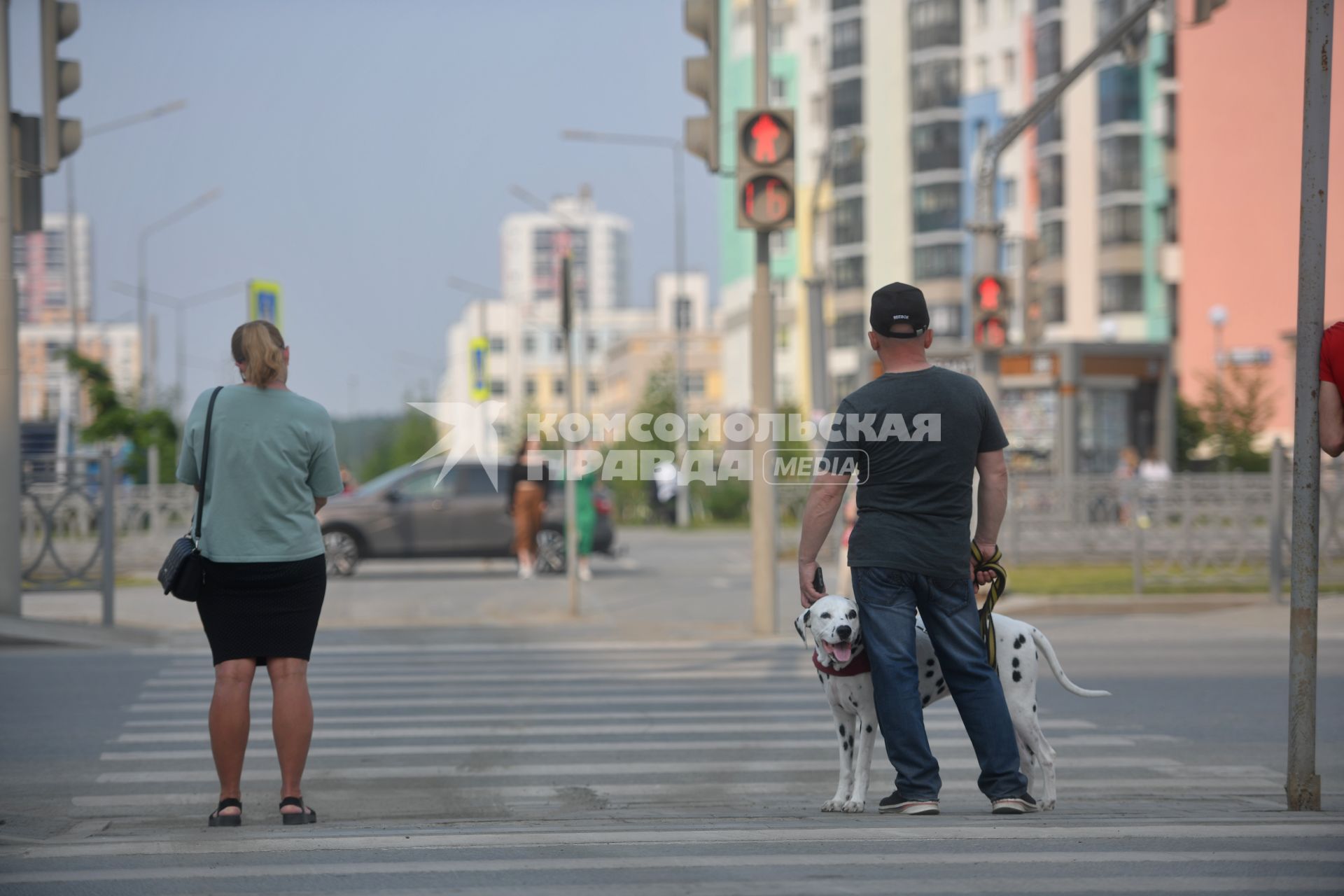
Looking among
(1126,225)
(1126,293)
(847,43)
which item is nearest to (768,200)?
(1126,293)

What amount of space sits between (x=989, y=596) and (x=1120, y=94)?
65.6m

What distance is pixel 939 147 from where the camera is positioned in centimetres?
7594

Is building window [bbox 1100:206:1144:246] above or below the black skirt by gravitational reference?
above

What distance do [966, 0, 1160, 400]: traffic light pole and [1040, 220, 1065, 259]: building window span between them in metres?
55.0

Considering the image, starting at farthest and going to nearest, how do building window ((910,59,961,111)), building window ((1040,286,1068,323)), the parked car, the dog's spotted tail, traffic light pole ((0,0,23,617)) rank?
building window ((910,59,961,111)) < building window ((1040,286,1068,323)) < the parked car < traffic light pole ((0,0,23,617)) < the dog's spotted tail

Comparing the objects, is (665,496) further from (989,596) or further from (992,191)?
(989,596)

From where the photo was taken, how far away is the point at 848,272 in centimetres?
8044

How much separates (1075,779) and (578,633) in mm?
7704

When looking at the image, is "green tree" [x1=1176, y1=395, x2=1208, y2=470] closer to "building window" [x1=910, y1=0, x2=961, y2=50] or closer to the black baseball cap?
"building window" [x1=910, y1=0, x2=961, y2=50]

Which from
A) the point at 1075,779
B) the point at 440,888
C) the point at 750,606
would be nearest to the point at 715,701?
the point at 1075,779

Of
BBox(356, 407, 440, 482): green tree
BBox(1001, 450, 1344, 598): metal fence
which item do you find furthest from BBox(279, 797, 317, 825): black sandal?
BBox(356, 407, 440, 482): green tree

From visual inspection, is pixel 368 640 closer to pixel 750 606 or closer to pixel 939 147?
pixel 750 606

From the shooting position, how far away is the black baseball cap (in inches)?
222

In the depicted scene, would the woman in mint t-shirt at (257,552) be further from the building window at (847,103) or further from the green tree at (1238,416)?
the building window at (847,103)
